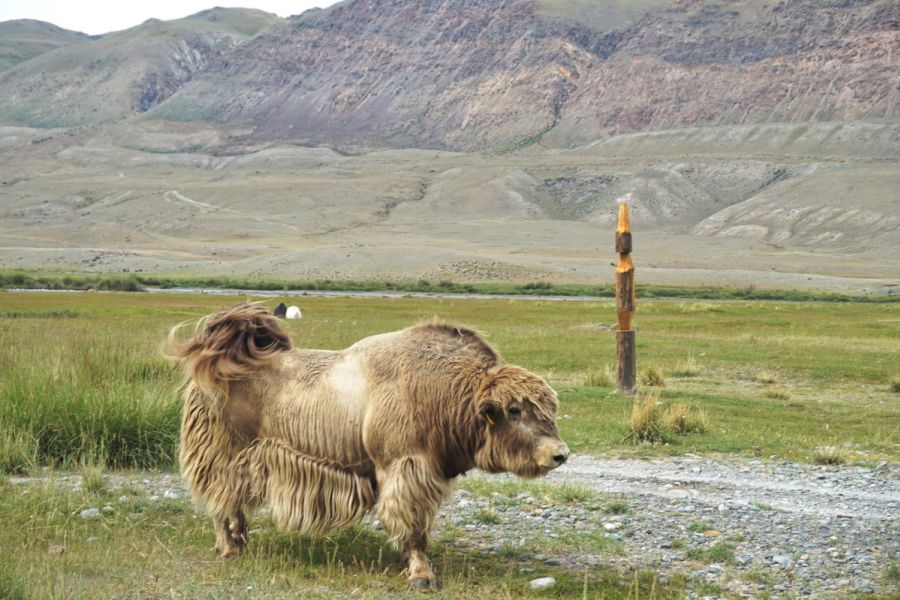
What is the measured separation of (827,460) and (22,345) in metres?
12.0

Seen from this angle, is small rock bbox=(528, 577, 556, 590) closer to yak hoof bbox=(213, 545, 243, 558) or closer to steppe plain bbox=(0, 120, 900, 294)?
yak hoof bbox=(213, 545, 243, 558)

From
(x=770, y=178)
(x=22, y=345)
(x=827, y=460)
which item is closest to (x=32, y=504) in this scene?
(x=22, y=345)

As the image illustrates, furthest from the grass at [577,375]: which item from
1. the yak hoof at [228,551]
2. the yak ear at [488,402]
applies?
the yak hoof at [228,551]

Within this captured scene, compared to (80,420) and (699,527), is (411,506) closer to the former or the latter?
(699,527)

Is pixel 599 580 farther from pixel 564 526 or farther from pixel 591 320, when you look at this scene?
pixel 591 320

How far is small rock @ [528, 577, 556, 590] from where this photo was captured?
7352 mm

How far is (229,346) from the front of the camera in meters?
8.56

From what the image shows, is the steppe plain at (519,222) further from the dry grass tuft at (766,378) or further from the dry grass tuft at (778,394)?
the dry grass tuft at (778,394)

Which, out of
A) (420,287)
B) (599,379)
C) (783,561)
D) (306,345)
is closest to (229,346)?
(783,561)

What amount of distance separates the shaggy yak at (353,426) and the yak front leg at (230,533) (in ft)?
0.03

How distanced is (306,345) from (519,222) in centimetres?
13524

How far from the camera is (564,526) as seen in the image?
9328 mm

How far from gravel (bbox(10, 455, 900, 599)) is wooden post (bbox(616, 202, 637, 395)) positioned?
6.60 meters

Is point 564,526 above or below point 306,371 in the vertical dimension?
below
